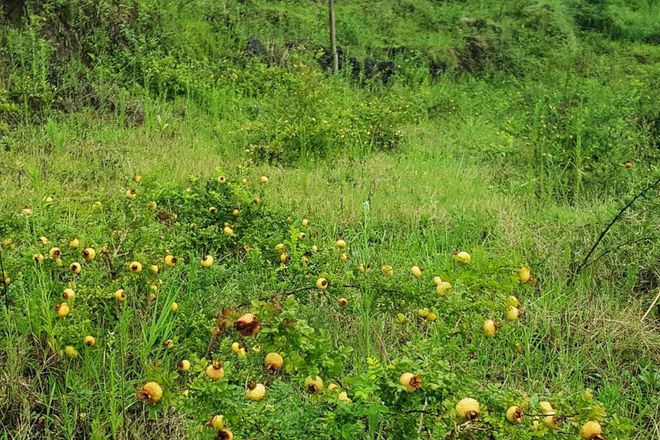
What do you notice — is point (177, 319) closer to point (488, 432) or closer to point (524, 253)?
point (488, 432)

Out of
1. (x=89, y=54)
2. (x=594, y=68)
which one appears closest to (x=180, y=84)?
(x=89, y=54)

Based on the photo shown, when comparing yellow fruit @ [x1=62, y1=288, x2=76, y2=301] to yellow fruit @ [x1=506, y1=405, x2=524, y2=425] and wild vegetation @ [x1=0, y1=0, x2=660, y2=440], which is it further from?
yellow fruit @ [x1=506, y1=405, x2=524, y2=425]

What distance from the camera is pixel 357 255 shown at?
2.54 metres

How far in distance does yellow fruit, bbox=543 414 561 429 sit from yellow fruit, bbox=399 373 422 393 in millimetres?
288

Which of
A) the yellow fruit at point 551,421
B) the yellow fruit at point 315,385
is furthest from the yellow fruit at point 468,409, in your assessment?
the yellow fruit at point 315,385

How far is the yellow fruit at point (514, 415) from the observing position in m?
1.16

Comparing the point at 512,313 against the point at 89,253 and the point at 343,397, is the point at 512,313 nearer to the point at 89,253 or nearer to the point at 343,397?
the point at 343,397

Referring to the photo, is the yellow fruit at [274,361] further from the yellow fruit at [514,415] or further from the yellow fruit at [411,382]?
the yellow fruit at [514,415]

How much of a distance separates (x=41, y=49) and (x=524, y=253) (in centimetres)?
444

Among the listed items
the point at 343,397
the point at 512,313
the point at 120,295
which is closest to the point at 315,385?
the point at 343,397

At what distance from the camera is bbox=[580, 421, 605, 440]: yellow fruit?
1094mm

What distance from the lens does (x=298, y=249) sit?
2414 millimetres

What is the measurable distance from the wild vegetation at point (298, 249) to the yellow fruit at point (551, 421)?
0.04 feet

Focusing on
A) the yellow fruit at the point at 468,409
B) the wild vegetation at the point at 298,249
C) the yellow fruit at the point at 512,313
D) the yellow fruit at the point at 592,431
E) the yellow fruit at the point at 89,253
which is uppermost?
the yellow fruit at the point at 468,409
